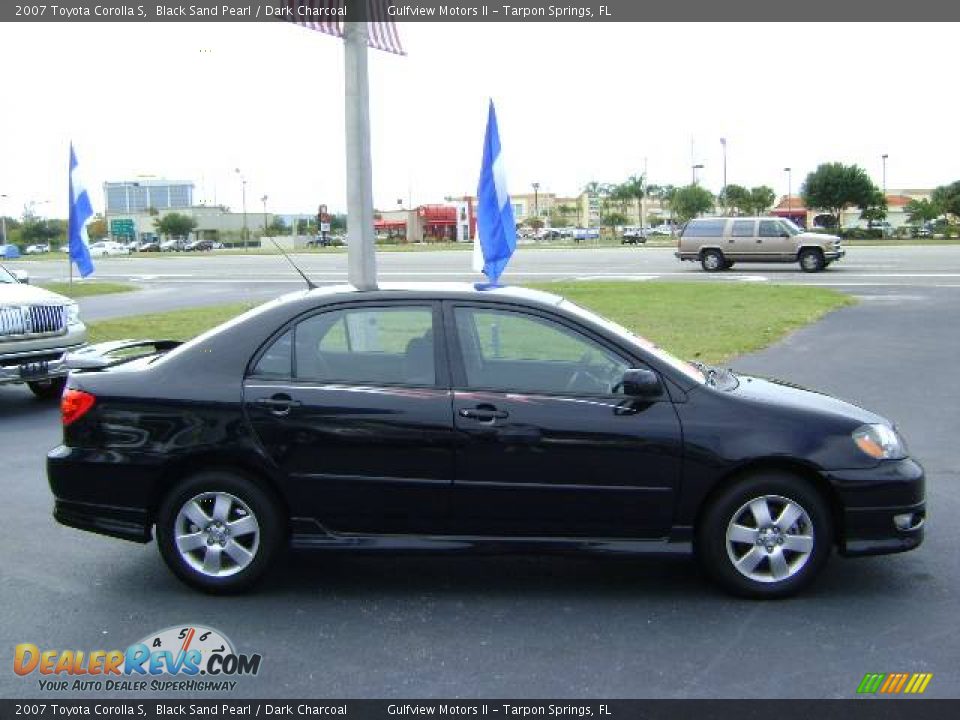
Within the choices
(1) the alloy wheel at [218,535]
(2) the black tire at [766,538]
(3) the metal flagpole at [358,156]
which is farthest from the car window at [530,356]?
(3) the metal flagpole at [358,156]

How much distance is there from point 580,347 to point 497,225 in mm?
6526

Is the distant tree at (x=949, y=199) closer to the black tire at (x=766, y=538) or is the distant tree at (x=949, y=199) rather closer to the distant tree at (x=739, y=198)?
the distant tree at (x=739, y=198)

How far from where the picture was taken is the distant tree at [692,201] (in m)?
99.6

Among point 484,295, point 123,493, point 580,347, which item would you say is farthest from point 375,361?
point 123,493

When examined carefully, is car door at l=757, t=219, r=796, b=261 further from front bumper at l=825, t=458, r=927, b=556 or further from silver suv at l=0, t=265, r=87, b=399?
front bumper at l=825, t=458, r=927, b=556

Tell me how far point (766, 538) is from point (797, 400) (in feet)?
2.50

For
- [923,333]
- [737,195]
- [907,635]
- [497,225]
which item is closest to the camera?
[907,635]

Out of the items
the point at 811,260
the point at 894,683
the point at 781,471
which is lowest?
the point at 894,683

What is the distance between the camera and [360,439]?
16.0 feet

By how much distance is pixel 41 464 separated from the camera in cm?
780

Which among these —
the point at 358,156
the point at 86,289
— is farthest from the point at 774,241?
the point at 358,156

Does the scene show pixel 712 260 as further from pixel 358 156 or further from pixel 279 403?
pixel 279 403
